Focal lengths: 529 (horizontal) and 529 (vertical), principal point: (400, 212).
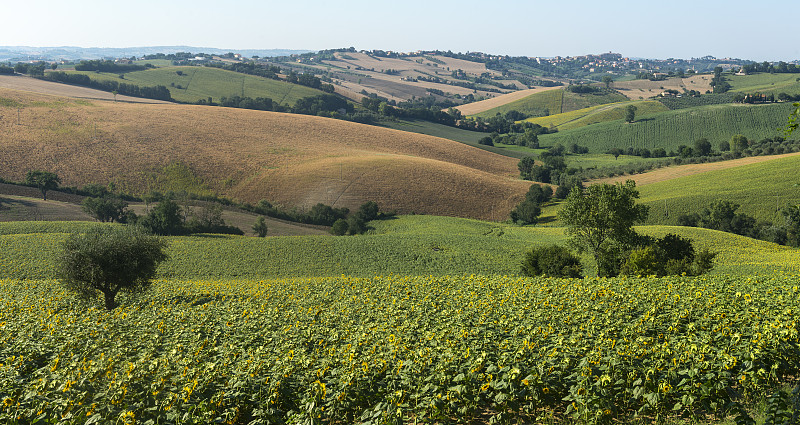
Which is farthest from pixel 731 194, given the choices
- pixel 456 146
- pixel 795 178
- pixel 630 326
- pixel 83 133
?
pixel 83 133

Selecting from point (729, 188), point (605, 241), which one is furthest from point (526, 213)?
point (605, 241)

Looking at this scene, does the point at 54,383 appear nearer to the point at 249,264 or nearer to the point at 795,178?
the point at 249,264

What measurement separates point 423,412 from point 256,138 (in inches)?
4758

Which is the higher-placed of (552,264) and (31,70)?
(31,70)

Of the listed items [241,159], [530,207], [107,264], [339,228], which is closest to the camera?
[107,264]

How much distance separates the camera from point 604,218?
149 feet

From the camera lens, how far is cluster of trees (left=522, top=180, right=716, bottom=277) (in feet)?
141

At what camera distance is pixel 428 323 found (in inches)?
695

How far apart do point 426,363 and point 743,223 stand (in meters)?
80.3

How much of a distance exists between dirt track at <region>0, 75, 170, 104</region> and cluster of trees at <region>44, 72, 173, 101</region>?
5611 millimetres

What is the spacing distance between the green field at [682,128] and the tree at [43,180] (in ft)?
446

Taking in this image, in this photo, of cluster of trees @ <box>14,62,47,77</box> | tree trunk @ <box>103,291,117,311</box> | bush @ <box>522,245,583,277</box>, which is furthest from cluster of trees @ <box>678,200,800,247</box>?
cluster of trees @ <box>14,62,47,77</box>

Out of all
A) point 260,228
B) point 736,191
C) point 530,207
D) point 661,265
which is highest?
point 736,191

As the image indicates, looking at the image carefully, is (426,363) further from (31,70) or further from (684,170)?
(31,70)
